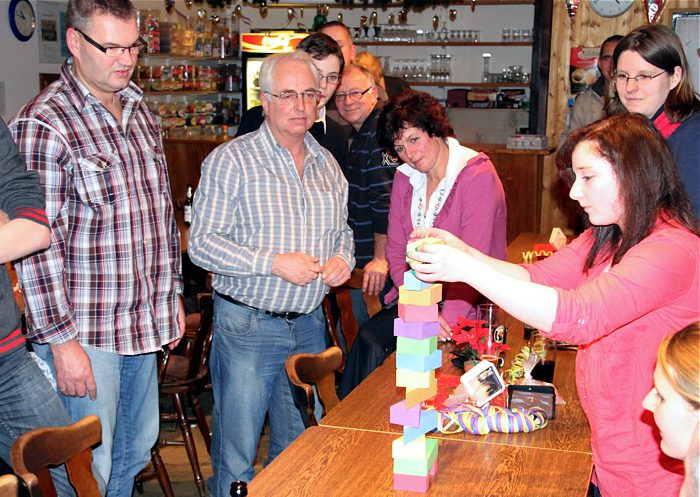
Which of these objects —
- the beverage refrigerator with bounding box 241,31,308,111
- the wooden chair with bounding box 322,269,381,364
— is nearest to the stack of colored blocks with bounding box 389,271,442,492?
the wooden chair with bounding box 322,269,381,364

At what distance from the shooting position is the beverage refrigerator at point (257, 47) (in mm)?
10125

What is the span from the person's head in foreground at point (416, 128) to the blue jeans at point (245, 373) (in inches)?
30.0

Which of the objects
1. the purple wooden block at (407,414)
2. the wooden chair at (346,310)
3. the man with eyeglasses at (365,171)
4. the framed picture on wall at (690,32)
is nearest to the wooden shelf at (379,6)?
the framed picture on wall at (690,32)

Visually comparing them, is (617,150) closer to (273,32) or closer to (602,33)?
(602,33)

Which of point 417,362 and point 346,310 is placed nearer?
point 417,362

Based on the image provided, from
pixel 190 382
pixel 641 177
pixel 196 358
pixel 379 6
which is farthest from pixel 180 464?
pixel 379 6

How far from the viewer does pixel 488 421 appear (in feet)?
7.75

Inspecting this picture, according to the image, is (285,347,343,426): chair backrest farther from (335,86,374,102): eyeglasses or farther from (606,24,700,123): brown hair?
(335,86,374,102): eyeglasses

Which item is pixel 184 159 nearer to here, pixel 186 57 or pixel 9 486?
pixel 186 57

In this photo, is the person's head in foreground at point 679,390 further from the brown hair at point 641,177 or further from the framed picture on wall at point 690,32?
the framed picture on wall at point 690,32

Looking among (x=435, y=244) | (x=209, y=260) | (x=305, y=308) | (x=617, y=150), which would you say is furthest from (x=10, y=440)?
(x=617, y=150)

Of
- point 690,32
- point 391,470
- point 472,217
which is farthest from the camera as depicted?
point 690,32

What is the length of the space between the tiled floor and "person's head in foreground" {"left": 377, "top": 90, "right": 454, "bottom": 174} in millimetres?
1717

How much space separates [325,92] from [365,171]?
16.0 inches
